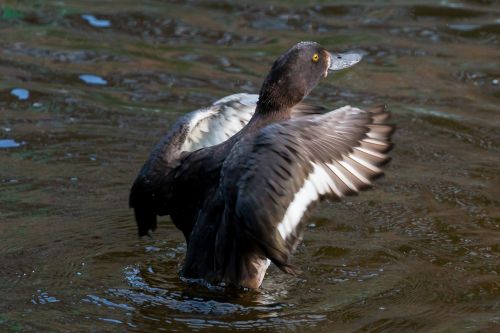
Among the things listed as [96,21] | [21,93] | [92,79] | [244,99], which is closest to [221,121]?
[244,99]

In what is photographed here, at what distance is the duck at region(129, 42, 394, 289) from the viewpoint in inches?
217

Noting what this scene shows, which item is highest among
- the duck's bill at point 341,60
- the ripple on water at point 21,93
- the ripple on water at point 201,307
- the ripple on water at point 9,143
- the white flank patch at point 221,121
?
the duck's bill at point 341,60

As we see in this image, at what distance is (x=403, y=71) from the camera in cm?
1017

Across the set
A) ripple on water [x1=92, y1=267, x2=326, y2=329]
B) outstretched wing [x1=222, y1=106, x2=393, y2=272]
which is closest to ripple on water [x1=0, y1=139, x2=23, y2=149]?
ripple on water [x1=92, y1=267, x2=326, y2=329]

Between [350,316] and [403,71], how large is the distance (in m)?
4.96

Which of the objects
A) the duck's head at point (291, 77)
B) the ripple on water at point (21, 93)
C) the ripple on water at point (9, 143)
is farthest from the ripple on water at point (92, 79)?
the duck's head at point (291, 77)

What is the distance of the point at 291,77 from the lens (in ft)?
21.0

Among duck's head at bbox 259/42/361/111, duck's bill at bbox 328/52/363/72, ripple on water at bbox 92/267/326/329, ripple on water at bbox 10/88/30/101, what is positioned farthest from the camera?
ripple on water at bbox 10/88/30/101

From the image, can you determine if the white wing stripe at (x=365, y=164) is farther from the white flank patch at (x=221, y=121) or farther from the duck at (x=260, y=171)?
the white flank patch at (x=221, y=121)

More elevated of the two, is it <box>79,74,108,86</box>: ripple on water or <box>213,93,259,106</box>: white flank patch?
<box>213,93,259,106</box>: white flank patch

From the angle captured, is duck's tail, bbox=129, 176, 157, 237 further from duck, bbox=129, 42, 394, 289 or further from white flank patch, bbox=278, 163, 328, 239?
white flank patch, bbox=278, 163, 328, 239

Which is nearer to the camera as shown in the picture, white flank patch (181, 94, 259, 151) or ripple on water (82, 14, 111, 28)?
white flank patch (181, 94, 259, 151)

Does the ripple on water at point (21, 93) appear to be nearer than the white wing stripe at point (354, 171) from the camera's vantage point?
No

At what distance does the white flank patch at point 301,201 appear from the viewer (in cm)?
554
